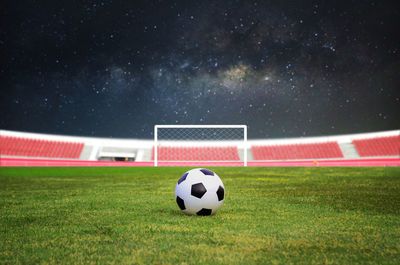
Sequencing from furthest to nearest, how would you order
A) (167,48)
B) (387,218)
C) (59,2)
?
(167,48) → (59,2) → (387,218)

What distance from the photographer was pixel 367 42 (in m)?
37.8

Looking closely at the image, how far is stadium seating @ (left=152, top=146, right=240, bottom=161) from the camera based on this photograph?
44344 millimetres

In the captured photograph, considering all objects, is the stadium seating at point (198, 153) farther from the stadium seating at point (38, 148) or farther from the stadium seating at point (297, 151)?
the stadium seating at point (38, 148)

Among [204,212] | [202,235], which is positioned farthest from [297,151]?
[202,235]

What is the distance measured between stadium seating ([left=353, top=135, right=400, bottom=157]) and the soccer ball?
4016 cm

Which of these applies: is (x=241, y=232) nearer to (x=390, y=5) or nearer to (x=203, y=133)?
(x=203, y=133)

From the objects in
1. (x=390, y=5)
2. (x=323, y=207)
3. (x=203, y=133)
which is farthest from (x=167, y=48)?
(x=323, y=207)

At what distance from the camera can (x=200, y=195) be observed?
4.05 m

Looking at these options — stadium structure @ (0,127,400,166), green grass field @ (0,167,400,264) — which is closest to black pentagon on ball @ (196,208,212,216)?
green grass field @ (0,167,400,264)

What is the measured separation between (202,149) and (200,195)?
4195 cm

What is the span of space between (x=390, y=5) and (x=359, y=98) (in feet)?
36.7

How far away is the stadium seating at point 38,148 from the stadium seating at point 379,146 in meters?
35.9

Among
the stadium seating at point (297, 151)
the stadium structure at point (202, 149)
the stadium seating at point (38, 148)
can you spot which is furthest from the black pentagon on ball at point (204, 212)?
the stadium seating at point (297, 151)

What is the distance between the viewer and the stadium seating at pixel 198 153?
145 ft
